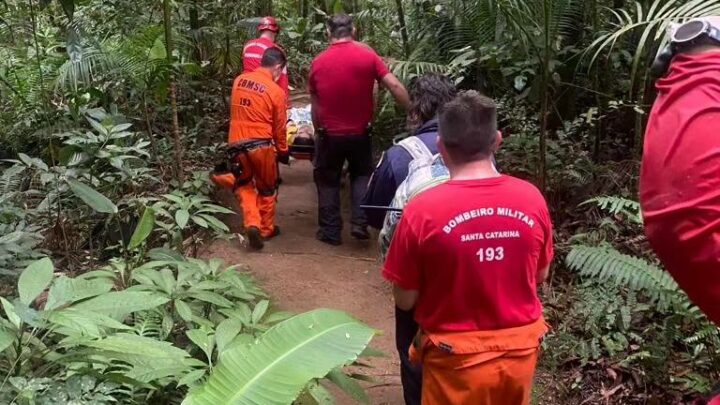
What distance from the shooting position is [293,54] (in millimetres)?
11523

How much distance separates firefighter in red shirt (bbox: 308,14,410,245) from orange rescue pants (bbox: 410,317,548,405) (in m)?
3.24

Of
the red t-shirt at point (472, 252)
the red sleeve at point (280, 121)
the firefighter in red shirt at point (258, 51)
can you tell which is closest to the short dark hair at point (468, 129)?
the red t-shirt at point (472, 252)

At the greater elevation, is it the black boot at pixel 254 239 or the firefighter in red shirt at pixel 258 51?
the firefighter in red shirt at pixel 258 51

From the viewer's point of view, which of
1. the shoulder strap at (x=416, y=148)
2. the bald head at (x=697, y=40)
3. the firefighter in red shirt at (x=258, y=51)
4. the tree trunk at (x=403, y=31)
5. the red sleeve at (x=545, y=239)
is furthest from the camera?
the tree trunk at (x=403, y=31)

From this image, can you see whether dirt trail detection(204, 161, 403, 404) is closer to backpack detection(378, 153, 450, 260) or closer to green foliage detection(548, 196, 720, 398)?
green foliage detection(548, 196, 720, 398)

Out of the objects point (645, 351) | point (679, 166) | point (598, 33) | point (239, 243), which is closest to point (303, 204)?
point (239, 243)

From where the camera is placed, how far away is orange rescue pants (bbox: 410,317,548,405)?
8.40ft

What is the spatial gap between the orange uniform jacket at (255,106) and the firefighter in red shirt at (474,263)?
3.67m

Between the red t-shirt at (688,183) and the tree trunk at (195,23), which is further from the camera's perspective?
the tree trunk at (195,23)

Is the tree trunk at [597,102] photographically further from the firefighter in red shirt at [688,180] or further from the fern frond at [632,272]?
the firefighter in red shirt at [688,180]

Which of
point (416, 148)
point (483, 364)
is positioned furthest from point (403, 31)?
point (483, 364)

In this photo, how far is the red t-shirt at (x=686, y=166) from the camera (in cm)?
115

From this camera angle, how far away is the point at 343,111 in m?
6.05

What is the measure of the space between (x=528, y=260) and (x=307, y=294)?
2.96 metres
